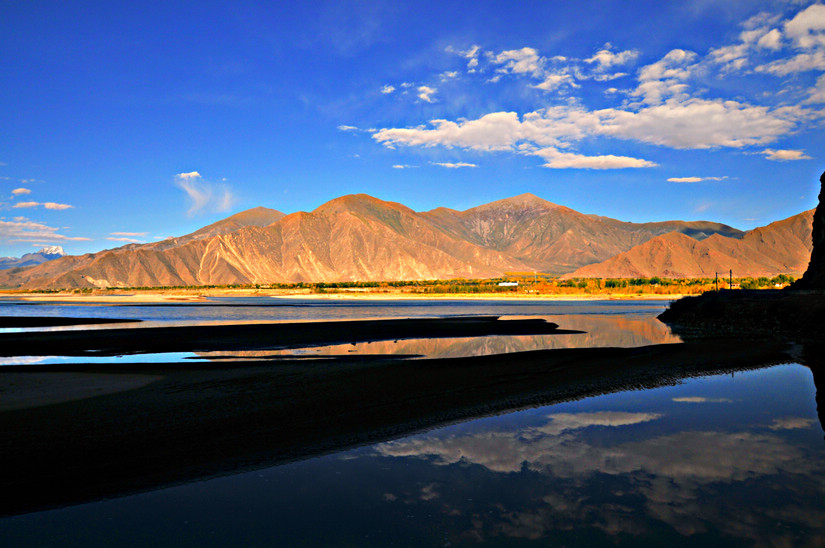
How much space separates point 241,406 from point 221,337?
23.4 metres

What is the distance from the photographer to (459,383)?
1822 cm

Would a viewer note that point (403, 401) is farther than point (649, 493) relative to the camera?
Yes

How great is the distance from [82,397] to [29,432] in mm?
3922

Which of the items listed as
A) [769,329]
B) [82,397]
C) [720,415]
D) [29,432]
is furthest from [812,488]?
[769,329]

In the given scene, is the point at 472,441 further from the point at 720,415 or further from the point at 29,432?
the point at 29,432

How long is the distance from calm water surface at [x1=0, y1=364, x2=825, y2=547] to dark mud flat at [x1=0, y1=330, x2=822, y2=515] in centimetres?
108

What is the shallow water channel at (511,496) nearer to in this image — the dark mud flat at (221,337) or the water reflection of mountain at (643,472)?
the water reflection of mountain at (643,472)

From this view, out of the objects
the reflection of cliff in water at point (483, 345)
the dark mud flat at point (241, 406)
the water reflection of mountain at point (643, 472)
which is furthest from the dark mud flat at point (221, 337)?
the water reflection of mountain at point (643, 472)

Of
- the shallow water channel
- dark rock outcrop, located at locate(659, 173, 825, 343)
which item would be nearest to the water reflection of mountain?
the shallow water channel

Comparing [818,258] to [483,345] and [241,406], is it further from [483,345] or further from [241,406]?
[241,406]

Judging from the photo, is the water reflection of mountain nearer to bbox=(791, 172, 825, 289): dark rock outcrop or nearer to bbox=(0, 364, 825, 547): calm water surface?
bbox=(0, 364, 825, 547): calm water surface

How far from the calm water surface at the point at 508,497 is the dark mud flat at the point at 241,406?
3.54ft

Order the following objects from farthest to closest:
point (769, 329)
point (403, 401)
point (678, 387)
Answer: point (769, 329), point (678, 387), point (403, 401)

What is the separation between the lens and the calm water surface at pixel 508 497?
7258mm
